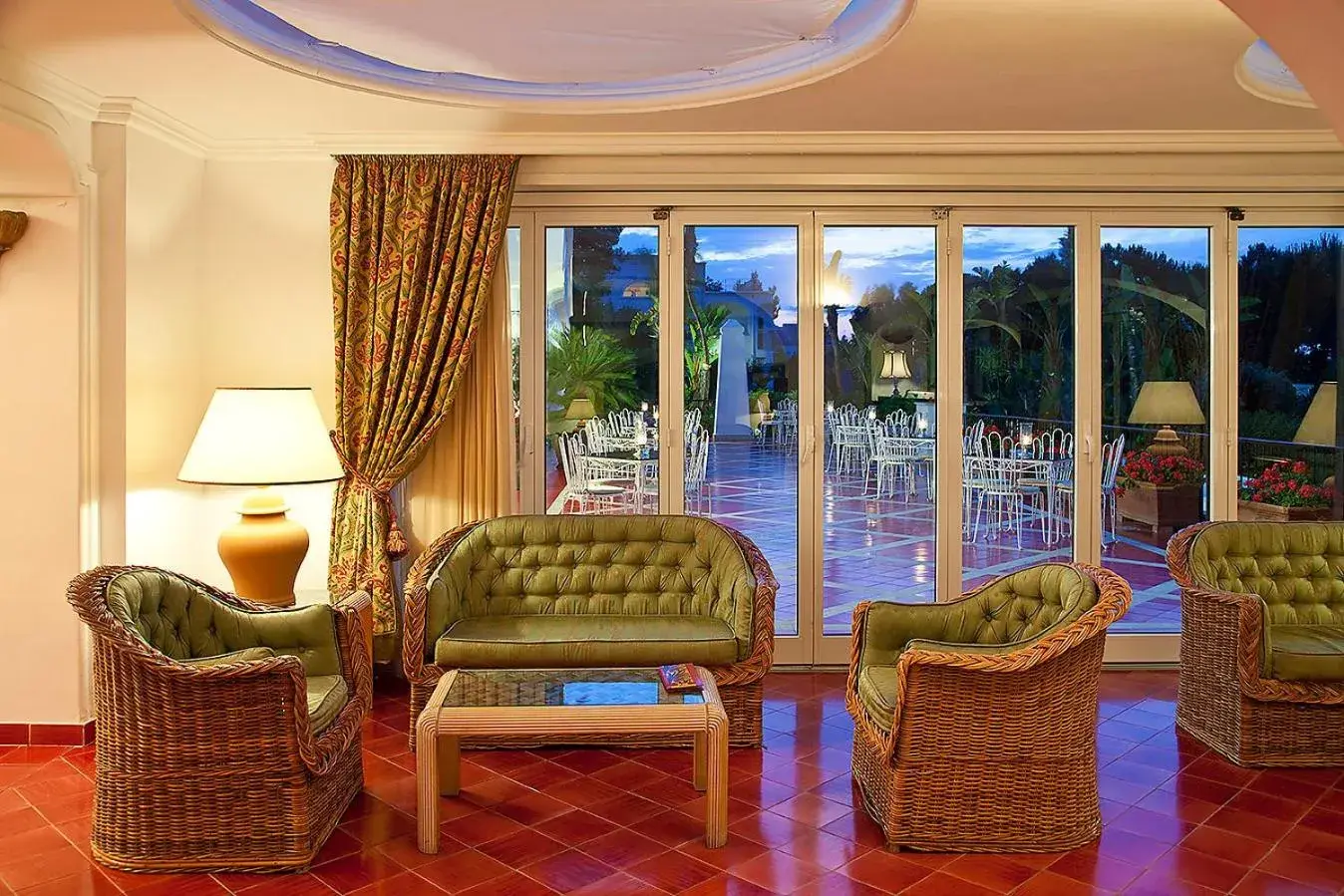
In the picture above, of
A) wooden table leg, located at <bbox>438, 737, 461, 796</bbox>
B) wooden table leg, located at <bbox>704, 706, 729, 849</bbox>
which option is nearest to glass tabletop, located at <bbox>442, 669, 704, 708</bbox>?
wooden table leg, located at <bbox>704, 706, 729, 849</bbox>

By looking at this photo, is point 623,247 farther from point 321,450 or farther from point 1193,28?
point 1193,28

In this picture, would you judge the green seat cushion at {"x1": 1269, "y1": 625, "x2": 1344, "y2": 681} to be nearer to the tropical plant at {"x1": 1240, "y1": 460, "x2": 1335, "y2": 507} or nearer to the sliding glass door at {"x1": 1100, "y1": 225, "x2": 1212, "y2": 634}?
the sliding glass door at {"x1": 1100, "y1": 225, "x2": 1212, "y2": 634}

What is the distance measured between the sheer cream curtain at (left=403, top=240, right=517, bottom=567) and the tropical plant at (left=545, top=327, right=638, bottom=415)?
260mm

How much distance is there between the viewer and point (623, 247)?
5668 millimetres

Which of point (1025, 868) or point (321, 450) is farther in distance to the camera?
point (321, 450)

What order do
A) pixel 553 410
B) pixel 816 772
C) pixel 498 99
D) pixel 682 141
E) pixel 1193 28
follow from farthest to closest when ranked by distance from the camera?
pixel 553 410
pixel 682 141
pixel 498 99
pixel 816 772
pixel 1193 28

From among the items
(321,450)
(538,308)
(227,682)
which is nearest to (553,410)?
(538,308)

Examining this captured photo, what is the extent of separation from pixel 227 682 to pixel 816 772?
215 cm

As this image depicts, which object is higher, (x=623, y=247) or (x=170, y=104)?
(x=170, y=104)

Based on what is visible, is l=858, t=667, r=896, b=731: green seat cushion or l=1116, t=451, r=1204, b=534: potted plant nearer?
l=858, t=667, r=896, b=731: green seat cushion

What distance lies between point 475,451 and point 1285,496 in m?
4.13

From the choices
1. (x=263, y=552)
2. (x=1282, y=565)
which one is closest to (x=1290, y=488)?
(x=1282, y=565)

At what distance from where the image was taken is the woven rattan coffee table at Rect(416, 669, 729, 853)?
11.2ft

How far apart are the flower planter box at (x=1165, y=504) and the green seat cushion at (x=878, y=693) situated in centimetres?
252
